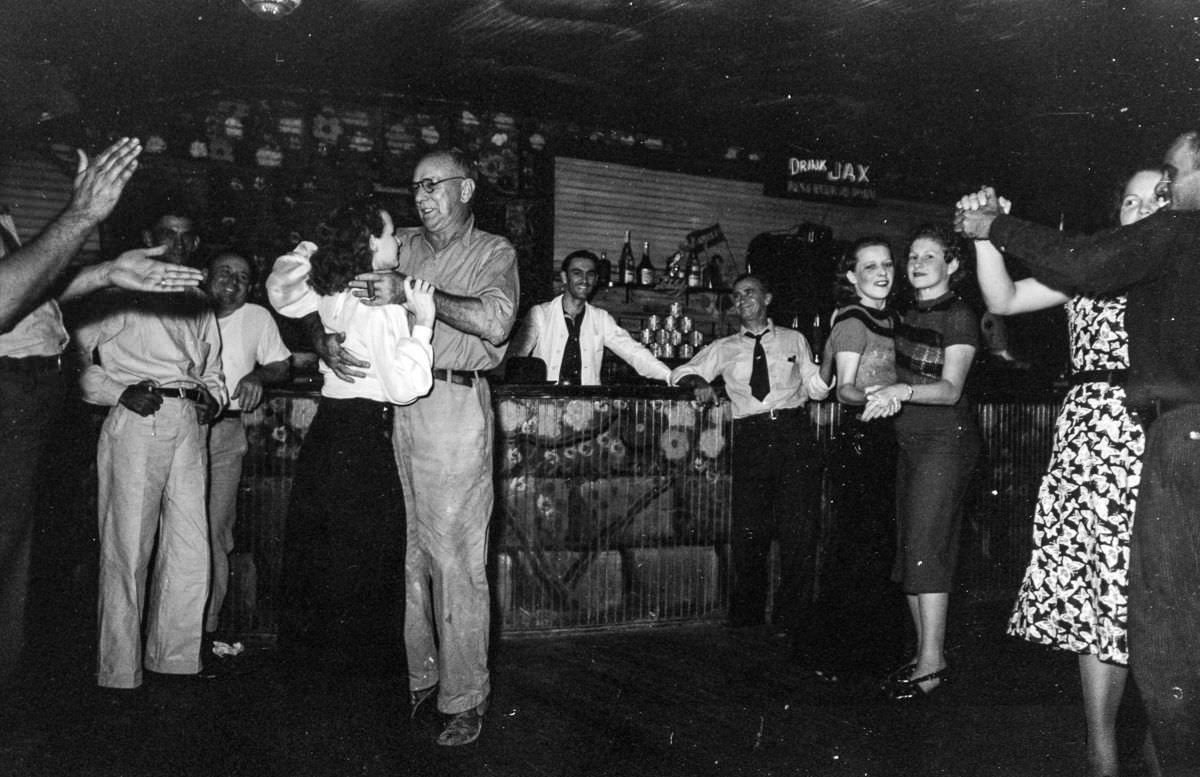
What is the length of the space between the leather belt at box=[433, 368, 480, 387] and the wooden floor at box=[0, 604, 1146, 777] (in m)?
1.25

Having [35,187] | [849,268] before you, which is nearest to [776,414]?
[849,268]

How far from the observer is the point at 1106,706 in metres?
2.76

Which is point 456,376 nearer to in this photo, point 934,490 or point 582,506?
point 582,506

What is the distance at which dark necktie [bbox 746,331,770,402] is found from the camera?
→ 5.15 metres

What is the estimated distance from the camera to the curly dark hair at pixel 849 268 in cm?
428

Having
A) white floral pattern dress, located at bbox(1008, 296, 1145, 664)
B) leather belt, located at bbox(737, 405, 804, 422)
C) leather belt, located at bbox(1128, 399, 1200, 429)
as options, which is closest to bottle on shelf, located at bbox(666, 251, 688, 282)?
leather belt, located at bbox(737, 405, 804, 422)

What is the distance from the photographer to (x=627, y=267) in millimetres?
8062

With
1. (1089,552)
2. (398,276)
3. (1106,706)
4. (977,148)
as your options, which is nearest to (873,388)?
(1089,552)

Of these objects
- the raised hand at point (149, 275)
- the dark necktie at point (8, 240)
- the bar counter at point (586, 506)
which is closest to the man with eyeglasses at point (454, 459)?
the raised hand at point (149, 275)

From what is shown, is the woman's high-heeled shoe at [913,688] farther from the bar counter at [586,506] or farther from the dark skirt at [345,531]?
the dark skirt at [345,531]

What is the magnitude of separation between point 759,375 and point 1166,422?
3.02 m

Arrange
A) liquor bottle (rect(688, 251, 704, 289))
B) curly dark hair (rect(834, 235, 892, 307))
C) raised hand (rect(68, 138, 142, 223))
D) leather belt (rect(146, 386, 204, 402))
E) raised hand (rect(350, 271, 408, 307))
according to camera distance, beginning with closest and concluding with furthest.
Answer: raised hand (rect(68, 138, 142, 223)) < raised hand (rect(350, 271, 408, 307)) < leather belt (rect(146, 386, 204, 402)) < curly dark hair (rect(834, 235, 892, 307)) < liquor bottle (rect(688, 251, 704, 289))

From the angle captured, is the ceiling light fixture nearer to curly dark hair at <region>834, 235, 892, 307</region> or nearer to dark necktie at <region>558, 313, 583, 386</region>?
dark necktie at <region>558, 313, 583, 386</region>

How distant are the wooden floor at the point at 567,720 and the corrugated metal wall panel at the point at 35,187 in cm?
351
